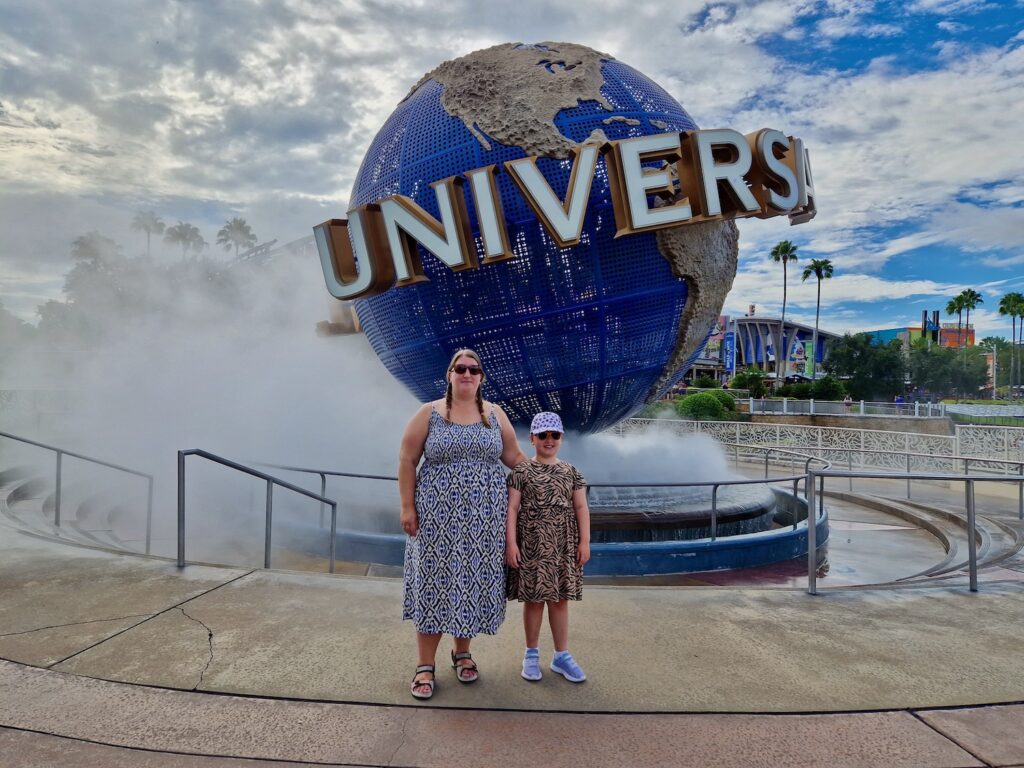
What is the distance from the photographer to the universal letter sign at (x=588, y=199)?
6.02 metres

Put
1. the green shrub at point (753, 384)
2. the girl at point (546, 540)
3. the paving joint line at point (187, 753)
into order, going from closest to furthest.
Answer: the paving joint line at point (187, 753) < the girl at point (546, 540) < the green shrub at point (753, 384)

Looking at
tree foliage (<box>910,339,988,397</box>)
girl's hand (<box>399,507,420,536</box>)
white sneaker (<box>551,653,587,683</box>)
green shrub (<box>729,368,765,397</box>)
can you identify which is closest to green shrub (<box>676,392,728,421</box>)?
green shrub (<box>729,368,765,397</box>)

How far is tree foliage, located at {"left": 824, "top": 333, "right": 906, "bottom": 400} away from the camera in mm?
43750

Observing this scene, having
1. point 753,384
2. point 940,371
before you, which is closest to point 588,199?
point 753,384

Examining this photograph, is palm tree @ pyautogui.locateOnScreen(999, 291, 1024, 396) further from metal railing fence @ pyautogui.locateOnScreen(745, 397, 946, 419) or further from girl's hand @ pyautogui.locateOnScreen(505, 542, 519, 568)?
girl's hand @ pyautogui.locateOnScreen(505, 542, 519, 568)

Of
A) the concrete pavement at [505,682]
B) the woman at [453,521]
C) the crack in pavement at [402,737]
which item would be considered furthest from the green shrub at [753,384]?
the crack in pavement at [402,737]

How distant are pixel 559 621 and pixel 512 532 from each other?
1.56 ft

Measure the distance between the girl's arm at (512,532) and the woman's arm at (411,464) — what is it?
0.38 meters

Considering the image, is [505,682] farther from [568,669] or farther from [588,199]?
[588,199]

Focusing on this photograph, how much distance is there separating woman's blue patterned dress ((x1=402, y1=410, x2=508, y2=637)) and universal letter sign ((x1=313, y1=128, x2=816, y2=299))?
3718 mm

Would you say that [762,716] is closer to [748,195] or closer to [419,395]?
[748,195]

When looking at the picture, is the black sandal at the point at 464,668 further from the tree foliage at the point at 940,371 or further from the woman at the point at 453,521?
the tree foliage at the point at 940,371

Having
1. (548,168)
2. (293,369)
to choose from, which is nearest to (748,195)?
(548,168)

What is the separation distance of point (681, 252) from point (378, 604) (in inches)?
184
